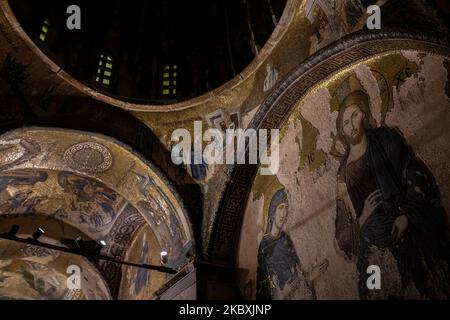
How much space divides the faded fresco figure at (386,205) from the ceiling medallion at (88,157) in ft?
18.0

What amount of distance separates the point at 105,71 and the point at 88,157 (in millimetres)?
2084

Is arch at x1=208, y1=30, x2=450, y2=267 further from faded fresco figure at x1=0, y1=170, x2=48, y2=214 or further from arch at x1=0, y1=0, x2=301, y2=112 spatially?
faded fresco figure at x1=0, y1=170, x2=48, y2=214

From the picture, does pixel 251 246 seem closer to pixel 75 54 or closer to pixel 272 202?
pixel 272 202

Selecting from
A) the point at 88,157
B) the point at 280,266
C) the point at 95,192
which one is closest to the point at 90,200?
the point at 95,192

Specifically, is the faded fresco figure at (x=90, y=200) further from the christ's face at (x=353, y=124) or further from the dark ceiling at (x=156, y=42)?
the christ's face at (x=353, y=124)

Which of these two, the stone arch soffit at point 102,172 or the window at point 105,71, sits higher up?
the window at point 105,71

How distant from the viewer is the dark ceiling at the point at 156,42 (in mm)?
9680

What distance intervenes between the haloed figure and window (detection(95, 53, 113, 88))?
4.77 meters

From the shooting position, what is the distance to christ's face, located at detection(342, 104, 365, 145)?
7110 millimetres

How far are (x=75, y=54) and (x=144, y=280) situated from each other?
6.13 meters

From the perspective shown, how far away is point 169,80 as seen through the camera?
10.7 meters

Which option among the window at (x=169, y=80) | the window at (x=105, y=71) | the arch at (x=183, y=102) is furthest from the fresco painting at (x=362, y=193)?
the window at (x=105, y=71)

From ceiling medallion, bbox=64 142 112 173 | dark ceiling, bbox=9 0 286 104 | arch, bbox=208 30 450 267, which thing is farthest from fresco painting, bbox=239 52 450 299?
ceiling medallion, bbox=64 142 112 173

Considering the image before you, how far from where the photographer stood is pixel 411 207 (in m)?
5.86
